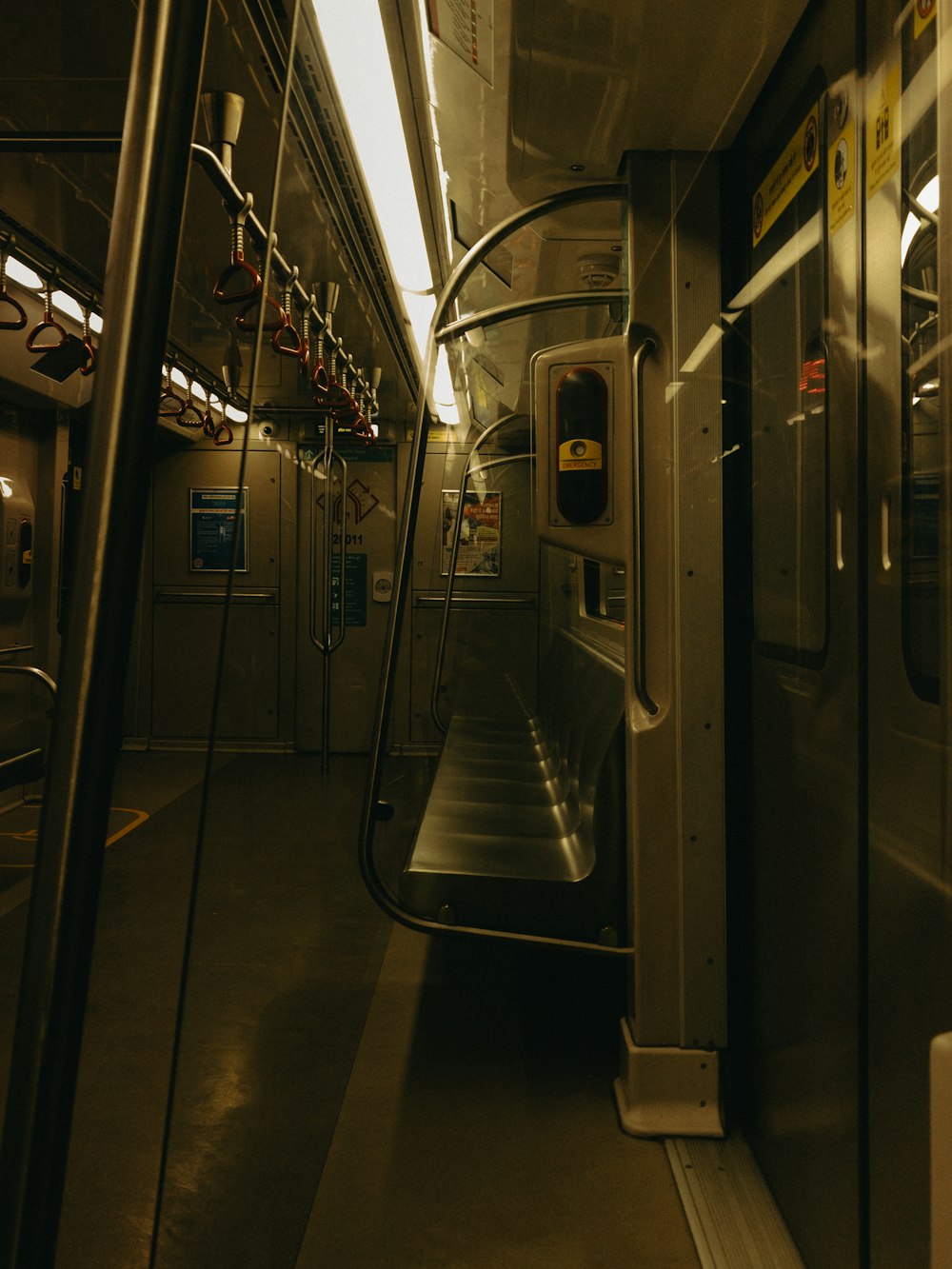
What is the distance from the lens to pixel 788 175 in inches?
64.9

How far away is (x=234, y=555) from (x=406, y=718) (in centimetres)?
339

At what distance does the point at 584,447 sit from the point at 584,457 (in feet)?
0.08

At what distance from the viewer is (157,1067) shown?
2.28 metres

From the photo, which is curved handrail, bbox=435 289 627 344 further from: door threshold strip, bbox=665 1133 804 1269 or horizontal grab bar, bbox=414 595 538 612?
door threshold strip, bbox=665 1133 804 1269

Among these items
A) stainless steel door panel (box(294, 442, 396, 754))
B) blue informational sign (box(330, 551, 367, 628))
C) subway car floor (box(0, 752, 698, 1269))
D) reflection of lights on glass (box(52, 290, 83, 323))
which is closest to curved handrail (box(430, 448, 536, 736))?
stainless steel door panel (box(294, 442, 396, 754))

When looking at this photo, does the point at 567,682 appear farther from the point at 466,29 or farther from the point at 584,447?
the point at 466,29

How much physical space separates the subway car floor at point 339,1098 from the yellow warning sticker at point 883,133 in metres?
1.29

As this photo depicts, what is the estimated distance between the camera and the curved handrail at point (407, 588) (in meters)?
2.04

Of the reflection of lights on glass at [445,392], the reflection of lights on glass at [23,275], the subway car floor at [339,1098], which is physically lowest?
the subway car floor at [339,1098]

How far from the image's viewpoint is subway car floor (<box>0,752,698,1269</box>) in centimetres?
163

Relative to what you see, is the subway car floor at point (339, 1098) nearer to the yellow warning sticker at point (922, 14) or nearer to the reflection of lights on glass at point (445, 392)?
the yellow warning sticker at point (922, 14)

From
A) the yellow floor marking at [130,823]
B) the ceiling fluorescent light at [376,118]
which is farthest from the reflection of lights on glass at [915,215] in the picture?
the yellow floor marking at [130,823]

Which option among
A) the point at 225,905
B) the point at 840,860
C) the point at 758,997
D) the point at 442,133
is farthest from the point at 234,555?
the point at 225,905

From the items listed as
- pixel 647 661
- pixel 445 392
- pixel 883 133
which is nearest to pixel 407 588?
pixel 647 661
